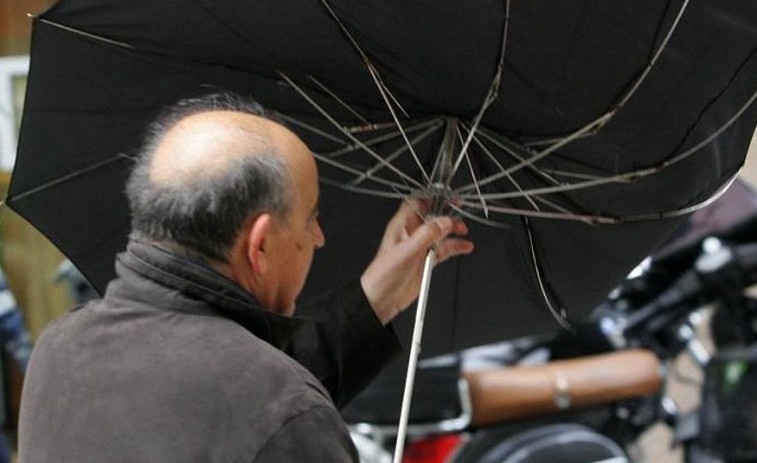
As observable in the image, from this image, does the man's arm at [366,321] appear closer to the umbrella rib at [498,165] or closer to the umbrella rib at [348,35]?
the umbrella rib at [498,165]

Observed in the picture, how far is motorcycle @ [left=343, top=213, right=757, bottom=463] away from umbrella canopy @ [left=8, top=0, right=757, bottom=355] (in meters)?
1.20

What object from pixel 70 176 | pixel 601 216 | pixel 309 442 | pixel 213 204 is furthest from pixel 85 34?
pixel 601 216

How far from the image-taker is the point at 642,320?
403 centimetres

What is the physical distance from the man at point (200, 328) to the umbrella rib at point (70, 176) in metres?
0.29

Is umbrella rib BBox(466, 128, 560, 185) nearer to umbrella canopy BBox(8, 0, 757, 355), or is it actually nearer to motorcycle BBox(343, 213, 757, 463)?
umbrella canopy BBox(8, 0, 757, 355)

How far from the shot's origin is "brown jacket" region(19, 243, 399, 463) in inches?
48.8

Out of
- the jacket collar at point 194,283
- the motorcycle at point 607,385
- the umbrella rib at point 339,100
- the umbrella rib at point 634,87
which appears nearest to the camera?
the jacket collar at point 194,283

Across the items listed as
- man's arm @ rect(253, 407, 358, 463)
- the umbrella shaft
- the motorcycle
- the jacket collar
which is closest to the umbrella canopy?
the umbrella shaft

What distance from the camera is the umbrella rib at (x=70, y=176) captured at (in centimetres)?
179

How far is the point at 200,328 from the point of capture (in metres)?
1.32

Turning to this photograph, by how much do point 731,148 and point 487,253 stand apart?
18.3 inches

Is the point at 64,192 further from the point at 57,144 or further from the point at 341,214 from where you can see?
the point at 341,214

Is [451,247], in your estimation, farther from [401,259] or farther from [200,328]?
[200,328]

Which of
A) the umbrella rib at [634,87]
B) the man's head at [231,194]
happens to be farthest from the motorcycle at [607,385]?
the man's head at [231,194]
